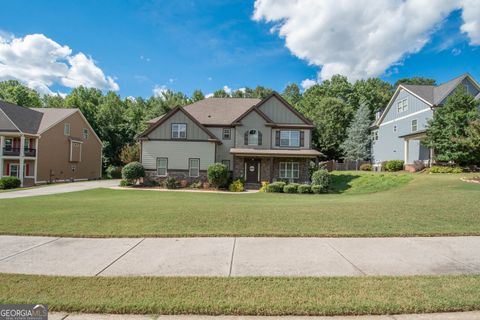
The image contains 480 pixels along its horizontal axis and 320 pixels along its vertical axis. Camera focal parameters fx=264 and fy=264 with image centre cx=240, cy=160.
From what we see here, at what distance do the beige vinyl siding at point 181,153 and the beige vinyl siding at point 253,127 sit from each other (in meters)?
2.62

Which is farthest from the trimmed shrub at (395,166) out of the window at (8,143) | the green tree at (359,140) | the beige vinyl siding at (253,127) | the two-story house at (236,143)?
the window at (8,143)

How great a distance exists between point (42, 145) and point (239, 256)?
3063cm

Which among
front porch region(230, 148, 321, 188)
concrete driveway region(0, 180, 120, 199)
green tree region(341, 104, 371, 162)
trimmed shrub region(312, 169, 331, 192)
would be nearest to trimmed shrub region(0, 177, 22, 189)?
concrete driveway region(0, 180, 120, 199)

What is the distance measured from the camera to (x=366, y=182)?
21031mm

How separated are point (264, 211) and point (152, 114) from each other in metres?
35.4

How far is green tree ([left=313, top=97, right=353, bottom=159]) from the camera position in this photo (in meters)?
41.2

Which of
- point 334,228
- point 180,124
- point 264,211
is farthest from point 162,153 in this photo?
point 334,228

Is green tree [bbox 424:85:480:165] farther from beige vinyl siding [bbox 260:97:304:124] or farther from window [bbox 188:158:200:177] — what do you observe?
window [bbox 188:158:200:177]

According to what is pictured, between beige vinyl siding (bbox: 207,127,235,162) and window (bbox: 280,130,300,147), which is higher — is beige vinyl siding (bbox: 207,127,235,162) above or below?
below

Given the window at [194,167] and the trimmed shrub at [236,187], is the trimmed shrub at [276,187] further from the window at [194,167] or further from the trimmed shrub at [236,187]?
the window at [194,167]

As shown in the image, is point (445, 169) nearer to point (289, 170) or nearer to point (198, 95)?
point (289, 170)

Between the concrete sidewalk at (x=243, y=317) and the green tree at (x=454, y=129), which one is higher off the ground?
the green tree at (x=454, y=129)

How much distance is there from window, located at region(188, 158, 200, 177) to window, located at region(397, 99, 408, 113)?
23.6 meters

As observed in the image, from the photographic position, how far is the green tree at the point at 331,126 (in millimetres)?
41219
